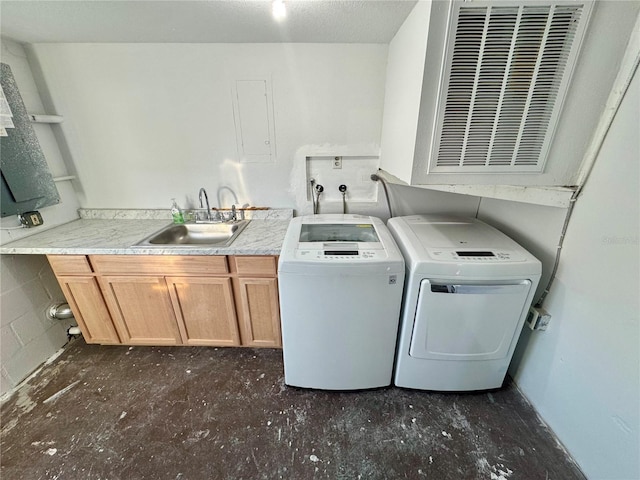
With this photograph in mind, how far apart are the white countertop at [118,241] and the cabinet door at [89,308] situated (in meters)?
0.23

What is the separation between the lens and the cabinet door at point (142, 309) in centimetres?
166

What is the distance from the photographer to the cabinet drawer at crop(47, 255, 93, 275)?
1597 mm

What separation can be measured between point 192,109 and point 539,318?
2582mm

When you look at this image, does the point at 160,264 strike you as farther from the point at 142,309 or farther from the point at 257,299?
the point at 257,299

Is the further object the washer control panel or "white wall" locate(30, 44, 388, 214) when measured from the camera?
"white wall" locate(30, 44, 388, 214)

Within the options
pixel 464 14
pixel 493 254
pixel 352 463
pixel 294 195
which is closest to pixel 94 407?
pixel 352 463

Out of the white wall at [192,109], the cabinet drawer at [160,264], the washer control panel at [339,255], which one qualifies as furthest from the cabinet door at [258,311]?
the white wall at [192,109]

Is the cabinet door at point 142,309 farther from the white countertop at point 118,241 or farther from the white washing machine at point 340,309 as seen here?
the white washing machine at point 340,309

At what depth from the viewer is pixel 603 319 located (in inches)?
41.5

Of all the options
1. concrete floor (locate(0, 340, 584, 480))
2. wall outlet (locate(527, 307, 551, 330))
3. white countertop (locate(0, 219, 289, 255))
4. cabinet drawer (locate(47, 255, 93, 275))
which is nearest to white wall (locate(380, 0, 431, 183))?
white countertop (locate(0, 219, 289, 255))

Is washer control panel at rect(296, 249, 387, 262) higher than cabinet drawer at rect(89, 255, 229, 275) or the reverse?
higher

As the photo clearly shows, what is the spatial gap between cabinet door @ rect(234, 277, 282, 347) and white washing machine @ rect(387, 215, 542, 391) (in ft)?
2.73

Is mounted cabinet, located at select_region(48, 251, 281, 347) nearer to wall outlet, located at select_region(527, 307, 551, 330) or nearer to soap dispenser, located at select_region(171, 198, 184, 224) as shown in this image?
soap dispenser, located at select_region(171, 198, 184, 224)

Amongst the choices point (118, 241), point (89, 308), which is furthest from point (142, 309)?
point (118, 241)
